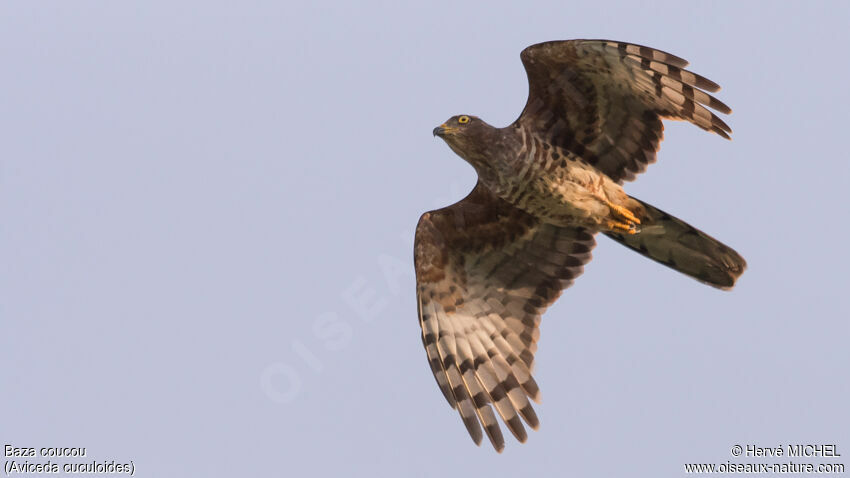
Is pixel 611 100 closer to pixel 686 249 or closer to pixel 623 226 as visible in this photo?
pixel 623 226

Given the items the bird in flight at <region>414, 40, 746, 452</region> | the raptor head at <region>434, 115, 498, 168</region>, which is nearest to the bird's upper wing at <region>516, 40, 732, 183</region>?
the bird in flight at <region>414, 40, 746, 452</region>

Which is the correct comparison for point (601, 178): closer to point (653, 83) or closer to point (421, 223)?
point (653, 83)

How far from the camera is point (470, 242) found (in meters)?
12.5

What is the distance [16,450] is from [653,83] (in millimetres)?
7502

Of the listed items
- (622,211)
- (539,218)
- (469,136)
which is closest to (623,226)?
(622,211)

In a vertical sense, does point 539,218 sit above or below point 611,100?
below

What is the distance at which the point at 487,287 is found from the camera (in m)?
12.7

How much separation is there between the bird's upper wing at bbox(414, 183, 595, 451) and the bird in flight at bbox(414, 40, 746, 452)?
12 mm

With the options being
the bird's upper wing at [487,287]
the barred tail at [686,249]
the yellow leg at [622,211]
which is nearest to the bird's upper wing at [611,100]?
the yellow leg at [622,211]

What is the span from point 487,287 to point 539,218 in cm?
102

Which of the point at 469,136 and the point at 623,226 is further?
the point at 623,226

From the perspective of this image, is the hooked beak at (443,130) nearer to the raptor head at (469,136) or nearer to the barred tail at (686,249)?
the raptor head at (469,136)

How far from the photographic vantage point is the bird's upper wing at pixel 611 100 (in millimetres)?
10969

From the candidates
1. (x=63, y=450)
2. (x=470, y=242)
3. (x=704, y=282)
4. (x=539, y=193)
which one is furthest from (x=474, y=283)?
(x=63, y=450)
